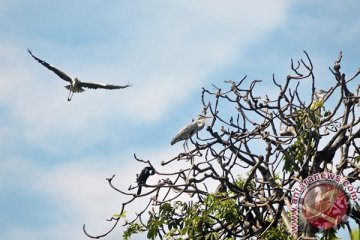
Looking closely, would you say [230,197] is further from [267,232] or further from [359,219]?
[359,219]

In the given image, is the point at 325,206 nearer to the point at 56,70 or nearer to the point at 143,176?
the point at 143,176

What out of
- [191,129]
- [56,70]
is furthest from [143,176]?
[56,70]

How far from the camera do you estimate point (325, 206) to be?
11.0 meters

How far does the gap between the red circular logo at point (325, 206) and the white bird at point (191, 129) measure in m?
2.54

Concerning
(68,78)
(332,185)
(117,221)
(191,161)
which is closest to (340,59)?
(332,185)

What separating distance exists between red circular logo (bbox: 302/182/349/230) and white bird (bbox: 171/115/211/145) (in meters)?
2.54

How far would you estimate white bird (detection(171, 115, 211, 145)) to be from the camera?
→ 13136mm

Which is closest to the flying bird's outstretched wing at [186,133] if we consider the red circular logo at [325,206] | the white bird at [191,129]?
the white bird at [191,129]

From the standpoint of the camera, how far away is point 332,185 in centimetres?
1097

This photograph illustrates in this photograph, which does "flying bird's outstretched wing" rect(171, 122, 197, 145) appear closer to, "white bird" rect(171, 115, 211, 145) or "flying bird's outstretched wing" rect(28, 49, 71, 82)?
"white bird" rect(171, 115, 211, 145)

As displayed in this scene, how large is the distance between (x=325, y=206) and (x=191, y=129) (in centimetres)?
316

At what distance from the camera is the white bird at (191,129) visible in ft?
43.1

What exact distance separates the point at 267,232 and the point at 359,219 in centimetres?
128

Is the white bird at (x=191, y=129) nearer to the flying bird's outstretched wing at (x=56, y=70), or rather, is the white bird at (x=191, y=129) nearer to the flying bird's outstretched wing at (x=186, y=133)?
the flying bird's outstretched wing at (x=186, y=133)
